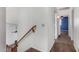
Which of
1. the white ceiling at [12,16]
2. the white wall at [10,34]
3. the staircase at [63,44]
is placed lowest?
the staircase at [63,44]

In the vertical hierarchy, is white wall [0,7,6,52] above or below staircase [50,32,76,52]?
above

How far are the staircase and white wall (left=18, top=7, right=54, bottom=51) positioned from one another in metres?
0.06

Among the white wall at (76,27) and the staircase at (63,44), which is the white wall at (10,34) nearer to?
the staircase at (63,44)

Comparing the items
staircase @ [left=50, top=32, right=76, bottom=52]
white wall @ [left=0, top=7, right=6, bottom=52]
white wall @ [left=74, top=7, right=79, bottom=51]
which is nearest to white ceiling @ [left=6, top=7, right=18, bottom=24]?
white wall @ [left=0, top=7, right=6, bottom=52]

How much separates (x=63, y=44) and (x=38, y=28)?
1.02 ft

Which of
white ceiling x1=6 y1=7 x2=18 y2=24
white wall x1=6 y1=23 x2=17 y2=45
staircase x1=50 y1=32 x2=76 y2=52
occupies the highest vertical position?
white ceiling x1=6 y1=7 x2=18 y2=24

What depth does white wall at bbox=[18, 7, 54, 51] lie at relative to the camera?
1.02 meters

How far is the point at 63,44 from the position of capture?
107 centimetres

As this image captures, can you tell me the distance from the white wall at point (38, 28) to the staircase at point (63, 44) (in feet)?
0.20

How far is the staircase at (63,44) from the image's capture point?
1001mm

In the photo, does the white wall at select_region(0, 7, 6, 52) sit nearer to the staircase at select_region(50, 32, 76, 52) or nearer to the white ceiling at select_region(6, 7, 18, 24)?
the white ceiling at select_region(6, 7, 18, 24)

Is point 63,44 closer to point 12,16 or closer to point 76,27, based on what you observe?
point 76,27

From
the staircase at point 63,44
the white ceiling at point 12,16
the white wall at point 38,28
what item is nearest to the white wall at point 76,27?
the staircase at point 63,44
